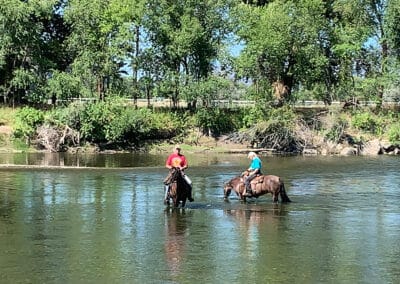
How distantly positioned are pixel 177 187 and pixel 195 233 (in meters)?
4.43

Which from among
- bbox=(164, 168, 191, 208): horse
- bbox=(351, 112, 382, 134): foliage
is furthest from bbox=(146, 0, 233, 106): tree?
bbox=(164, 168, 191, 208): horse

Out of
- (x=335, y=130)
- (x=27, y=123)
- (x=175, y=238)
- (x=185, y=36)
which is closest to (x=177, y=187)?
(x=175, y=238)

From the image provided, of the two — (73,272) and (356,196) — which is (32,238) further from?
(356,196)

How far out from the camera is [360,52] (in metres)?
62.1

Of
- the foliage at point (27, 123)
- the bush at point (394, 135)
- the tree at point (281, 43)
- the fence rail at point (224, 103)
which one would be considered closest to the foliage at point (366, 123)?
the bush at point (394, 135)

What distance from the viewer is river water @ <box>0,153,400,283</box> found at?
12.1m

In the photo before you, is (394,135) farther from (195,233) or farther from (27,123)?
(195,233)

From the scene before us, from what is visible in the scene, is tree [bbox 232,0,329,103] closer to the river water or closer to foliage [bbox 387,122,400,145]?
foliage [bbox 387,122,400,145]

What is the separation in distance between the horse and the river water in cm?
43

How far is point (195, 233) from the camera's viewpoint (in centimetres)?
1612

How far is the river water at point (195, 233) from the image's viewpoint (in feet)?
39.8

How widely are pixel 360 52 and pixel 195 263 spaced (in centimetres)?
5258

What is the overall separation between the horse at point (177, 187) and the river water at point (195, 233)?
1.42ft

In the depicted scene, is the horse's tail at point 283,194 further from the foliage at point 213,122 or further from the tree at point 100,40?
the tree at point 100,40
